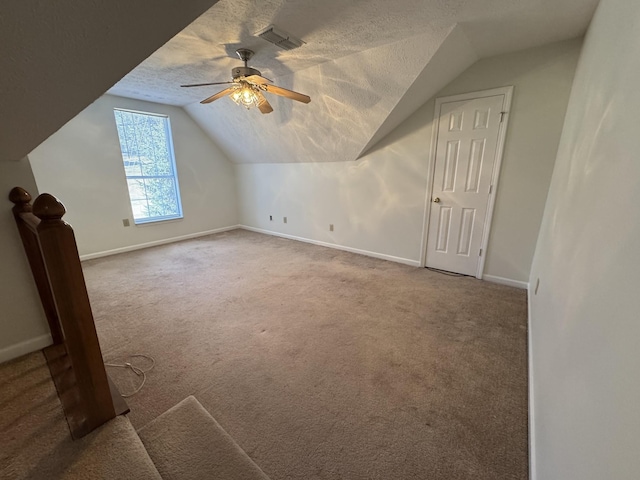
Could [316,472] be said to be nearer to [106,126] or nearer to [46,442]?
[46,442]

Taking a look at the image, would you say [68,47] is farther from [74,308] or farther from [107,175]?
[107,175]

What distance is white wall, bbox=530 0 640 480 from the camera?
0.58 metres

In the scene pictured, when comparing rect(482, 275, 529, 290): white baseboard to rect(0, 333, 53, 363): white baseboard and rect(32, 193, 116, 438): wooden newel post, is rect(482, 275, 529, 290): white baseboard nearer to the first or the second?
rect(32, 193, 116, 438): wooden newel post

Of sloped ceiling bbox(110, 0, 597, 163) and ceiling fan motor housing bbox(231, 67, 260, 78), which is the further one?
ceiling fan motor housing bbox(231, 67, 260, 78)

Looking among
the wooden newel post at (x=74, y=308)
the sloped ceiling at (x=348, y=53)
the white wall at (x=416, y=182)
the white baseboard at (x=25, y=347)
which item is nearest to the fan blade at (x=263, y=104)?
the sloped ceiling at (x=348, y=53)

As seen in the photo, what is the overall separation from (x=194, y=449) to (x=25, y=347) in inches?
56.4

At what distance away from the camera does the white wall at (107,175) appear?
3.59m

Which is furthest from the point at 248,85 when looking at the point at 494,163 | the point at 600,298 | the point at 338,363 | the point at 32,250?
the point at 600,298

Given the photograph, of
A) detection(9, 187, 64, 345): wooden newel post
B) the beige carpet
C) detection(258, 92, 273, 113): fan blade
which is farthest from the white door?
detection(9, 187, 64, 345): wooden newel post

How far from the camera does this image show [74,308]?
1.01 m

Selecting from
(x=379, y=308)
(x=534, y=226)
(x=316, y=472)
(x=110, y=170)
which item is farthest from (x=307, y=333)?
(x=110, y=170)

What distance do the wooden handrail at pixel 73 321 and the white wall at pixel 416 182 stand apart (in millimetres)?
3306

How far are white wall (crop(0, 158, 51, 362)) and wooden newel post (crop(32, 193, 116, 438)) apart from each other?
96cm

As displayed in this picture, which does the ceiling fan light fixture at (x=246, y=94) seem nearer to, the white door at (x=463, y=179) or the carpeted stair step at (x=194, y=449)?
the white door at (x=463, y=179)
